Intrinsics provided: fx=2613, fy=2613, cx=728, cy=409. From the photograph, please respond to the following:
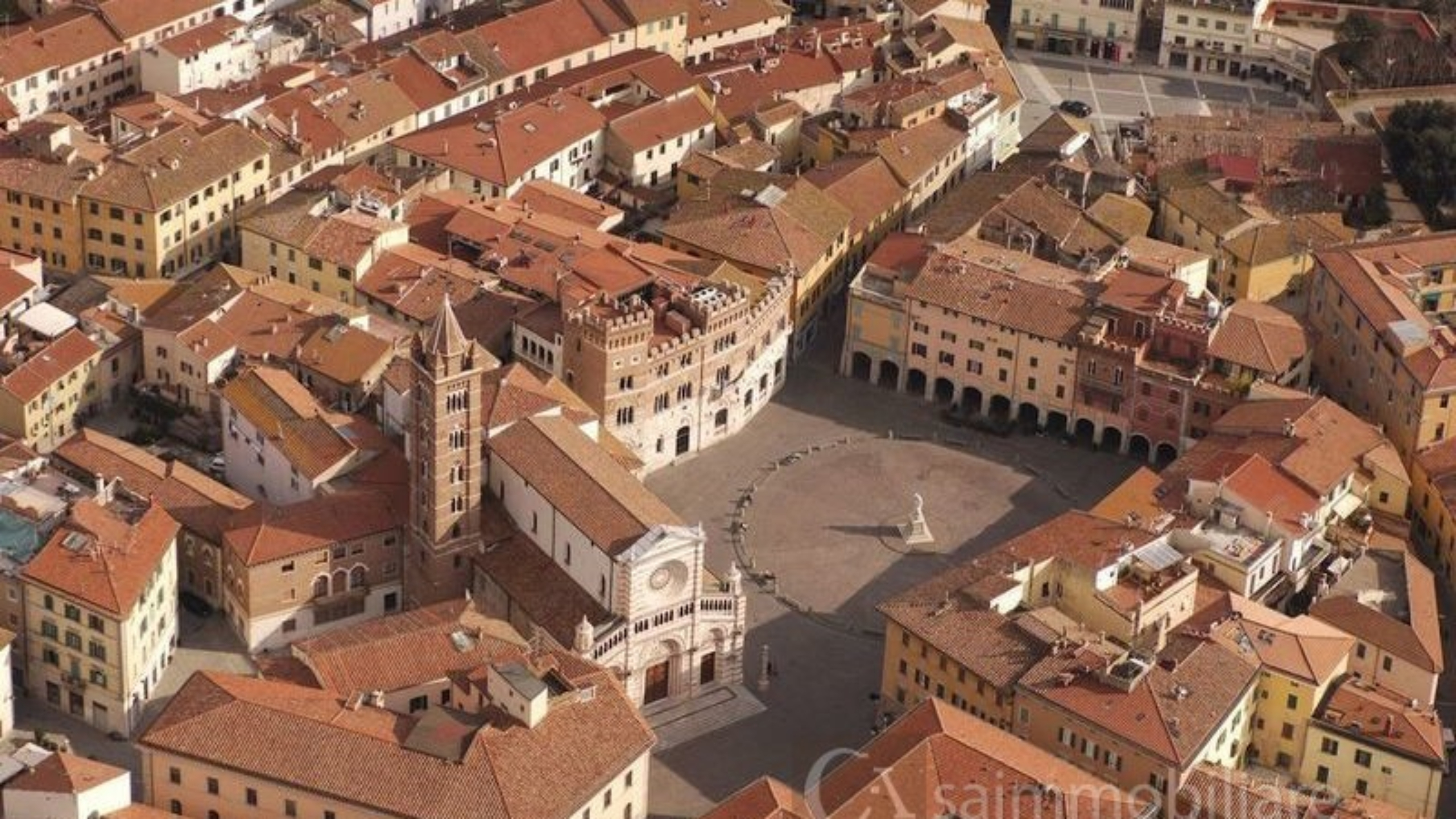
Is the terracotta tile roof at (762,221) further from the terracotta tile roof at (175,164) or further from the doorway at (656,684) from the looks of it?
the doorway at (656,684)

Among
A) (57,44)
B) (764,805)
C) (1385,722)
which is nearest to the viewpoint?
(764,805)

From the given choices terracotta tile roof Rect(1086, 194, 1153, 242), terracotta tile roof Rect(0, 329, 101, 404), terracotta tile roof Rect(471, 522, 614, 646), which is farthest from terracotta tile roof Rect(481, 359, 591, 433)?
terracotta tile roof Rect(1086, 194, 1153, 242)

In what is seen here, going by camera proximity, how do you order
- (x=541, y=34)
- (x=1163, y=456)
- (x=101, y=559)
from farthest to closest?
(x=541, y=34) → (x=1163, y=456) → (x=101, y=559)

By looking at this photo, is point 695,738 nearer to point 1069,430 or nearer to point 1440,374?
point 1069,430

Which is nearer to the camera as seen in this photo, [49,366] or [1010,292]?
[49,366]

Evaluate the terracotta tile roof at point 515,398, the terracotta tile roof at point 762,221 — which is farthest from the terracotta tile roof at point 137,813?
the terracotta tile roof at point 762,221

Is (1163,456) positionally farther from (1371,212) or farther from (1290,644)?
(1371,212)

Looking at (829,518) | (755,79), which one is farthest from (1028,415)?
(755,79)
